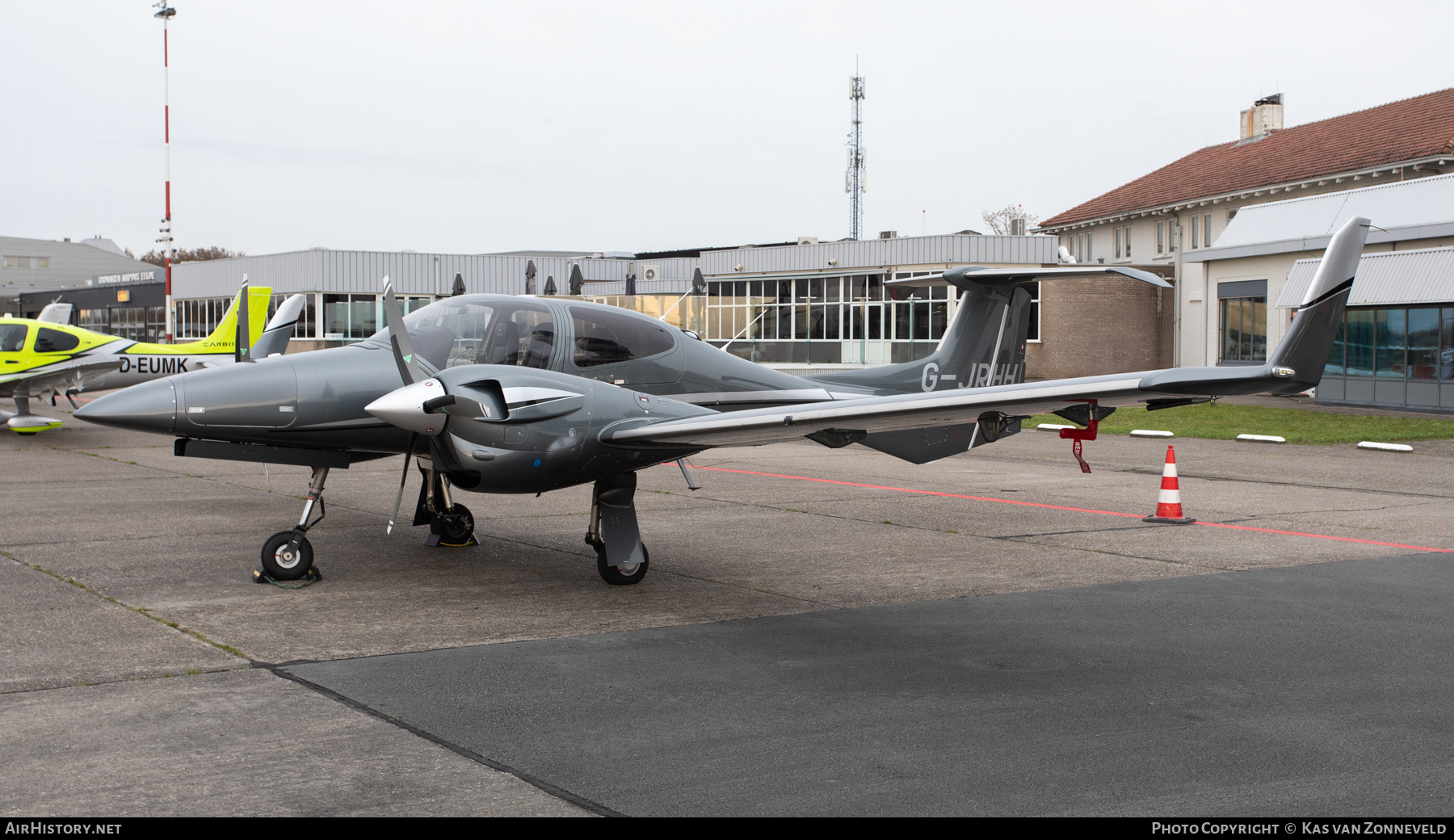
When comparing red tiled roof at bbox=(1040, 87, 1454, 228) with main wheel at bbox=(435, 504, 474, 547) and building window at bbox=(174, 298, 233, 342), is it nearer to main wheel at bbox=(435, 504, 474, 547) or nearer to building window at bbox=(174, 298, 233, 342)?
main wheel at bbox=(435, 504, 474, 547)

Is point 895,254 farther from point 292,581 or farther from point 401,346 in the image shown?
point 292,581

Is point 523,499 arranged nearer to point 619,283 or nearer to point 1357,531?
point 1357,531

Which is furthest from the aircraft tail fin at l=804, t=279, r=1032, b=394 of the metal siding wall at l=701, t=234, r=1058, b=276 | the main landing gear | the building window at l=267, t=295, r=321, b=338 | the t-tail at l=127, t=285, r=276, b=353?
the building window at l=267, t=295, r=321, b=338

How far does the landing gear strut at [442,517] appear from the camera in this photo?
9914mm

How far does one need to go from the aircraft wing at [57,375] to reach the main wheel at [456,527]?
16147 mm

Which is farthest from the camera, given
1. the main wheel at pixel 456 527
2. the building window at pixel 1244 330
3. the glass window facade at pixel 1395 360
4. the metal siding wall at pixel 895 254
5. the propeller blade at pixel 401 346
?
the metal siding wall at pixel 895 254

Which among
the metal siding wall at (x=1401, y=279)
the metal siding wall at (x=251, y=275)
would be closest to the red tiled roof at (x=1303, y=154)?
the metal siding wall at (x=1401, y=279)

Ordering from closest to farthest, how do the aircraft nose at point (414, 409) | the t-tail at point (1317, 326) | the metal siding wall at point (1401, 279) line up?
the t-tail at point (1317, 326), the aircraft nose at point (414, 409), the metal siding wall at point (1401, 279)

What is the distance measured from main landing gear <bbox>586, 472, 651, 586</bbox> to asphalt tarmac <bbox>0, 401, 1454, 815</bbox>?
0.14m

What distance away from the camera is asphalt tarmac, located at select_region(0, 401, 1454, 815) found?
14.7ft

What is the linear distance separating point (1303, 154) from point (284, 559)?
3802 centimetres

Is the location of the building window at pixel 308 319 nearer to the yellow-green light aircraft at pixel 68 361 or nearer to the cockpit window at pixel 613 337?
the yellow-green light aircraft at pixel 68 361

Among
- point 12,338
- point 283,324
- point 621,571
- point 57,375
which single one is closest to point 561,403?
point 621,571

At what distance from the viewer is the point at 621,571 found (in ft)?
27.8
